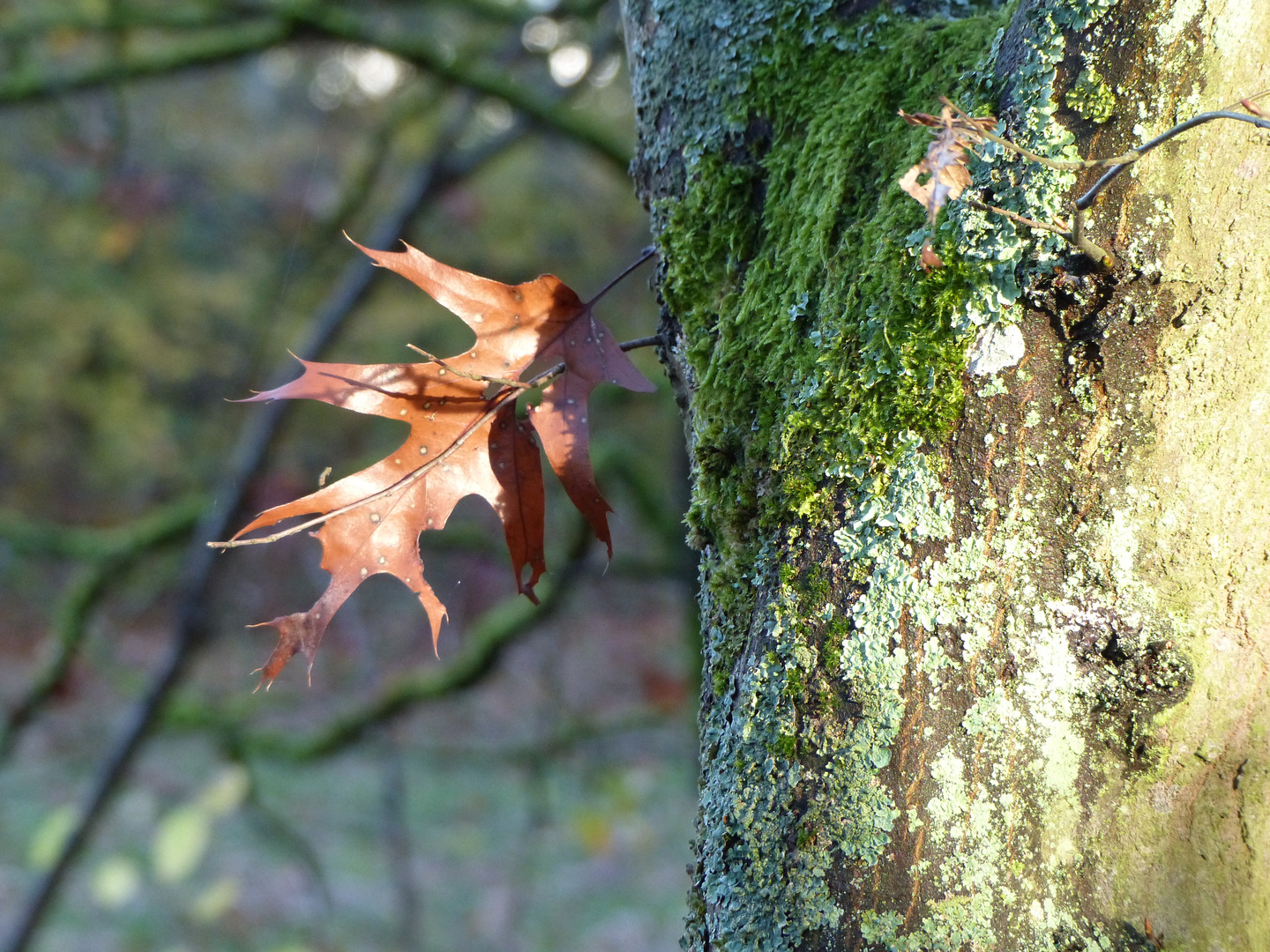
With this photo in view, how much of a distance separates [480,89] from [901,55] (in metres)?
2.51

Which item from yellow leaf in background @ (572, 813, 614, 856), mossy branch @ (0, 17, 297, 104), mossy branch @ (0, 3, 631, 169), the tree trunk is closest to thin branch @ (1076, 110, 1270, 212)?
the tree trunk

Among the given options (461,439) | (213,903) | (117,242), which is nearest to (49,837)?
(213,903)

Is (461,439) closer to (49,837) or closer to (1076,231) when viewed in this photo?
(1076,231)

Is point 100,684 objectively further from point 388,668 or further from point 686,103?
point 686,103

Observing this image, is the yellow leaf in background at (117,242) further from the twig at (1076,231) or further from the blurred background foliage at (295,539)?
the twig at (1076,231)

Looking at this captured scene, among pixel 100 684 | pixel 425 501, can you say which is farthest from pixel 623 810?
pixel 100 684

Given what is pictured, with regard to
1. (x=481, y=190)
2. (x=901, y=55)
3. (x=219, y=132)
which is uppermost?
(x=219, y=132)

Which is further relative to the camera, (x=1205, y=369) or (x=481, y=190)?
(x=481, y=190)

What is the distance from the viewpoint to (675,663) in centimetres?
870

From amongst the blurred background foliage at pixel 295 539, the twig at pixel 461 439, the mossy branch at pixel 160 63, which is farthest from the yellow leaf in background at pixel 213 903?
the twig at pixel 461 439

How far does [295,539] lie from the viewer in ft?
23.7

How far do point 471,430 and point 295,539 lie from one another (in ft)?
22.8

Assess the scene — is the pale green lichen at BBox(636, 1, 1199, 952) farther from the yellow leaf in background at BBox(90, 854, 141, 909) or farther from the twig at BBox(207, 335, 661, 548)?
the yellow leaf in background at BBox(90, 854, 141, 909)

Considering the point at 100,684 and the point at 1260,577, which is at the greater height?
the point at 100,684
